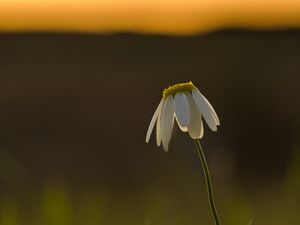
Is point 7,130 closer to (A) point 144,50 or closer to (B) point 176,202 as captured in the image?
(B) point 176,202

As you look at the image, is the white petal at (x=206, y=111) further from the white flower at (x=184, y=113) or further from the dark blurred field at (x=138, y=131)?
the dark blurred field at (x=138, y=131)

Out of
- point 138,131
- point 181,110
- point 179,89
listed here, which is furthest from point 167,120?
point 138,131

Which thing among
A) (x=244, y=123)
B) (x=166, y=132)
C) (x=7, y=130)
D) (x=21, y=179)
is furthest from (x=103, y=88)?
(x=166, y=132)

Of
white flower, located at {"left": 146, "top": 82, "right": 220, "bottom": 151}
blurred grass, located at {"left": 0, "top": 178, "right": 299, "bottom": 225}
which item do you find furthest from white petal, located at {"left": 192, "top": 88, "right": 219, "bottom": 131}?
blurred grass, located at {"left": 0, "top": 178, "right": 299, "bottom": 225}

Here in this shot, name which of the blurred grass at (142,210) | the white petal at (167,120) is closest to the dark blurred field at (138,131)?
the blurred grass at (142,210)

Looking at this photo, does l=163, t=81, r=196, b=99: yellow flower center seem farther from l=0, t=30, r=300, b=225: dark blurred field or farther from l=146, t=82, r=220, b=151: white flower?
l=0, t=30, r=300, b=225: dark blurred field

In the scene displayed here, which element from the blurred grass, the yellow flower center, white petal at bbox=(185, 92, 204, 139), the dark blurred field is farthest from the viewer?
the dark blurred field
